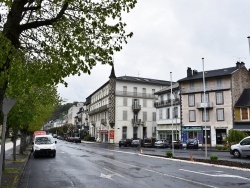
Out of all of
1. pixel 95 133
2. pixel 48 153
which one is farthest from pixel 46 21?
pixel 95 133

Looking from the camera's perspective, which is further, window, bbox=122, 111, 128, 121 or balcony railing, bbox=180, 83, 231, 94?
window, bbox=122, 111, 128, 121

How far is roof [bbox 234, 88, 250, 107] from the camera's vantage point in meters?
44.6

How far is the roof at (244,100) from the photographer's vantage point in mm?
44631

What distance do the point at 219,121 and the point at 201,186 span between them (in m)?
38.0

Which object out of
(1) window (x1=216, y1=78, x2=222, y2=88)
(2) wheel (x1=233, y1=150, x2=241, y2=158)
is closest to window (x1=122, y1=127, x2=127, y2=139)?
(1) window (x1=216, y1=78, x2=222, y2=88)

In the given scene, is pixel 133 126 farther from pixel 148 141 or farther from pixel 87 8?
pixel 87 8

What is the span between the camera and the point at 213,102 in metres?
48.2

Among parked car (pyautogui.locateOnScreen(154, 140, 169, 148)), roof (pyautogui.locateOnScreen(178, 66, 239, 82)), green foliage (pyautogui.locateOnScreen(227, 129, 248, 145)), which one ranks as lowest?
parked car (pyautogui.locateOnScreen(154, 140, 169, 148))

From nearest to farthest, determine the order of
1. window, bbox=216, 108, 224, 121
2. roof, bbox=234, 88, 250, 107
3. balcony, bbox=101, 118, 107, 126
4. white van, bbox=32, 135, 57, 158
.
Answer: white van, bbox=32, 135, 57, 158 < roof, bbox=234, 88, 250, 107 < window, bbox=216, 108, 224, 121 < balcony, bbox=101, 118, 107, 126

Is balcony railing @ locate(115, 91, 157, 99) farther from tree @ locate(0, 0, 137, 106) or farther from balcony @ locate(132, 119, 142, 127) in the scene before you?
tree @ locate(0, 0, 137, 106)

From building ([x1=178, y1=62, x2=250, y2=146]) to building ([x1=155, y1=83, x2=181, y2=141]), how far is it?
2.13 metres

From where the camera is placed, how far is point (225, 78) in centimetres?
4656

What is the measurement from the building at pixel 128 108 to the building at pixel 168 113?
880 cm

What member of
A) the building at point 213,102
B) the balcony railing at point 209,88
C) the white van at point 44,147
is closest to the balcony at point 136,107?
the building at point 213,102
